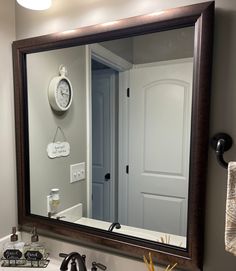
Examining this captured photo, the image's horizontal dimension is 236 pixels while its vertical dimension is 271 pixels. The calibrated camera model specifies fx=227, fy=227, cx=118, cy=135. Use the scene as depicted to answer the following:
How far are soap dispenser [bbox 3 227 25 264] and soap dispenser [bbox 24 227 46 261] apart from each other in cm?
3

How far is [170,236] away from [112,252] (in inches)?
10.3

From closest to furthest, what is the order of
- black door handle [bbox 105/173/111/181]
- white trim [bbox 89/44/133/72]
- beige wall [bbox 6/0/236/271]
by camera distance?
beige wall [bbox 6/0/236/271] < white trim [bbox 89/44/133/72] < black door handle [bbox 105/173/111/181]

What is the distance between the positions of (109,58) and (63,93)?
1.05ft

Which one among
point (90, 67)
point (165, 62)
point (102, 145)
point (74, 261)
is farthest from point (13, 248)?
point (165, 62)

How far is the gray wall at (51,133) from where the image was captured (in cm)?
121

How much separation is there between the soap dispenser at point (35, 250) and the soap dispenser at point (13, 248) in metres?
0.03

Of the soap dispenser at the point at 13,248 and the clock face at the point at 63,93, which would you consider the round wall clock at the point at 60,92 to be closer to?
the clock face at the point at 63,93

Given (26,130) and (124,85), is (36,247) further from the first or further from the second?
(124,85)

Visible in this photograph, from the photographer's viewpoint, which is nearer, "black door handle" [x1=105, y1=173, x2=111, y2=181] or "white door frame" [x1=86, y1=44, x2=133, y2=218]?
"white door frame" [x1=86, y1=44, x2=133, y2=218]

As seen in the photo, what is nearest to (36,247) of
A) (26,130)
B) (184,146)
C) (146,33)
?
(26,130)

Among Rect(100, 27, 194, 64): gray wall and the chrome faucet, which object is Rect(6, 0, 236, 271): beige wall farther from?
the chrome faucet

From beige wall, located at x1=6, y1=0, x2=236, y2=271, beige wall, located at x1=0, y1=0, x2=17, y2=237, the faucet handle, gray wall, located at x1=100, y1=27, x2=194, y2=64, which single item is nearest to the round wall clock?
beige wall, located at x1=0, y1=0, x2=17, y2=237

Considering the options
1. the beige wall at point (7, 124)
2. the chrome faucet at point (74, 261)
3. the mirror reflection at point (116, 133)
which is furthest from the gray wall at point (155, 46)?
the chrome faucet at point (74, 261)

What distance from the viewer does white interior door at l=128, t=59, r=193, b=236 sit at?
91 centimetres
